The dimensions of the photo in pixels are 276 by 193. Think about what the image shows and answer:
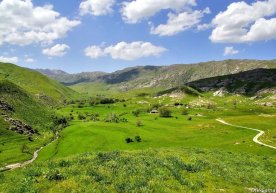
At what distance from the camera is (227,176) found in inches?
1457

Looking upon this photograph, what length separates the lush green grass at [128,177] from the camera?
27578 mm

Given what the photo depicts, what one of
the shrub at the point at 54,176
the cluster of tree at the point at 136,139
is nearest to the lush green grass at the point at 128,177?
the shrub at the point at 54,176

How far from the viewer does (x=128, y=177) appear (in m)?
30.7

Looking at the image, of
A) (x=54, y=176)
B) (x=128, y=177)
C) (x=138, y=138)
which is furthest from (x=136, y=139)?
(x=54, y=176)

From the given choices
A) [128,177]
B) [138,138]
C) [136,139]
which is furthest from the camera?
[138,138]

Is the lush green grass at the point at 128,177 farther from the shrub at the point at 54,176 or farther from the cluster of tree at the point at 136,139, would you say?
the cluster of tree at the point at 136,139

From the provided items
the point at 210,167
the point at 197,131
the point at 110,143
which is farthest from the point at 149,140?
the point at 210,167

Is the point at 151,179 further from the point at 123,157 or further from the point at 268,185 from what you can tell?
the point at 268,185

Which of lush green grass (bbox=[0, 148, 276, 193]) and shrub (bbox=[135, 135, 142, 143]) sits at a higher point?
lush green grass (bbox=[0, 148, 276, 193])

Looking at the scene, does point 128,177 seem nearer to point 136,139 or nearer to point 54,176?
point 54,176

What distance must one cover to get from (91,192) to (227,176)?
700 inches

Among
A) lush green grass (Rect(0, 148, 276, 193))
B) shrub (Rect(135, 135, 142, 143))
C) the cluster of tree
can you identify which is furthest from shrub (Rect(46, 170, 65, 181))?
shrub (Rect(135, 135, 142, 143))

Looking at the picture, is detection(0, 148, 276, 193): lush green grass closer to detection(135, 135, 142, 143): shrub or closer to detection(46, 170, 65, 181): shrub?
detection(46, 170, 65, 181): shrub

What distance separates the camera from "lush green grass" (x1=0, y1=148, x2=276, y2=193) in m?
27.6
